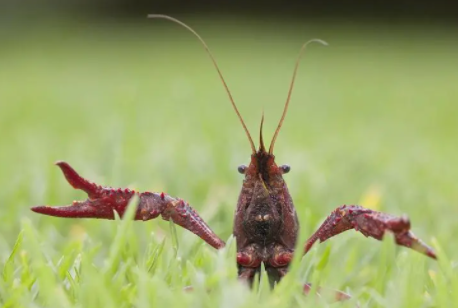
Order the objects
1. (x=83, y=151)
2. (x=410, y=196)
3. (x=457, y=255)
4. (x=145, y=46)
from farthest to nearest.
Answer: (x=145, y=46), (x=83, y=151), (x=410, y=196), (x=457, y=255)

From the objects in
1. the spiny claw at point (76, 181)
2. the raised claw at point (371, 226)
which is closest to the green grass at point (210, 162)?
the raised claw at point (371, 226)

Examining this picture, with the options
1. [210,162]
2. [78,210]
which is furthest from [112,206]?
[210,162]

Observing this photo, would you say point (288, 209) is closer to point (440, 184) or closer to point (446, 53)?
point (440, 184)

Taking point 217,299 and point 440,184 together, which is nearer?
point 217,299

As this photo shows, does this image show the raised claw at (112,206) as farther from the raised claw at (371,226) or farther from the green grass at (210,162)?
the raised claw at (371,226)

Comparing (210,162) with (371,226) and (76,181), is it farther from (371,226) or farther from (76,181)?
(371,226)

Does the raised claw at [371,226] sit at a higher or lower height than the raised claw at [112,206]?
higher

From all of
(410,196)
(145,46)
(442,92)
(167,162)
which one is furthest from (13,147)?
(145,46)

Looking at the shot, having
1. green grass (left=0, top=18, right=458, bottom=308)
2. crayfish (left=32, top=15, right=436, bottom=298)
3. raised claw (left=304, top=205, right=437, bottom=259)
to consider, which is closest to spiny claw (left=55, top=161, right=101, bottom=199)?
crayfish (left=32, top=15, right=436, bottom=298)

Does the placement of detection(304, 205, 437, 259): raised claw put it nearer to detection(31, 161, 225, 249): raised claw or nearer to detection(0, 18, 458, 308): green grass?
detection(0, 18, 458, 308): green grass
